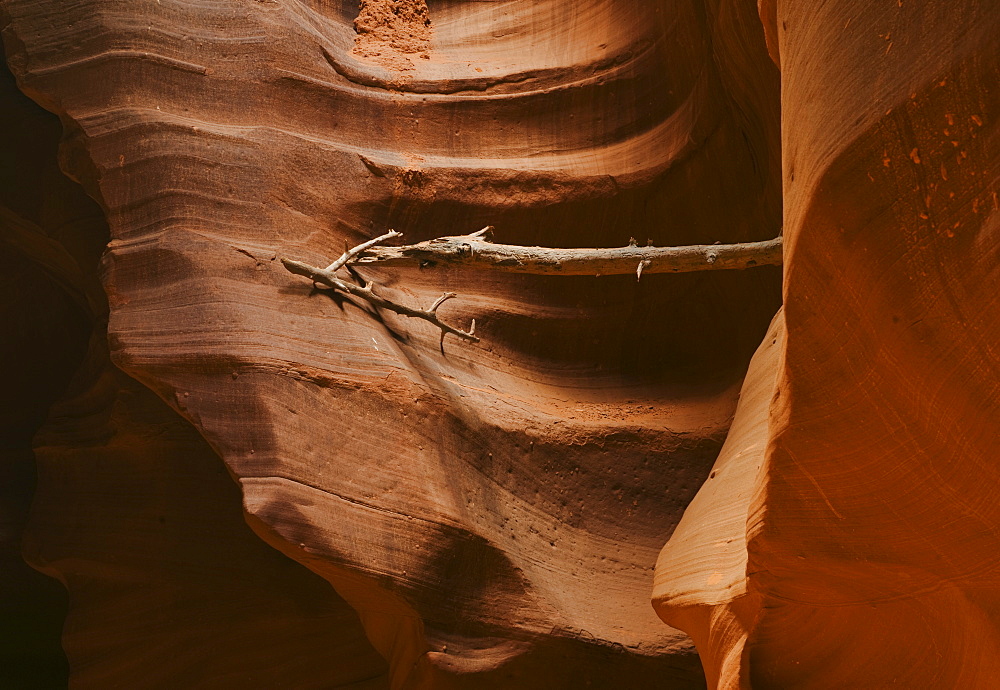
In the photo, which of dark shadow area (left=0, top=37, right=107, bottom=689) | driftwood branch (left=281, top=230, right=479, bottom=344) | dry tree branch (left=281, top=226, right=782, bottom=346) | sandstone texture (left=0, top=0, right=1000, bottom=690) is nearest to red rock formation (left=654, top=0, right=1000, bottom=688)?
sandstone texture (left=0, top=0, right=1000, bottom=690)

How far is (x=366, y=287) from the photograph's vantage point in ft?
11.4

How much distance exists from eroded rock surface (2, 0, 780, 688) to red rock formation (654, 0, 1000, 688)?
1.14m

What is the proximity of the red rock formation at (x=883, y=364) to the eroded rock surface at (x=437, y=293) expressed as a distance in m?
1.14

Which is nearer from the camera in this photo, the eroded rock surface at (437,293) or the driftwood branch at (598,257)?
the eroded rock surface at (437,293)

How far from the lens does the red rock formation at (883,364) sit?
56.7 inches

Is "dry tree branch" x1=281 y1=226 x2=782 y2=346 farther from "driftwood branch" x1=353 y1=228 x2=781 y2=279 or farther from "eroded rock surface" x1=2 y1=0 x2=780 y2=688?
"eroded rock surface" x1=2 y1=0 x2=780 y2=688

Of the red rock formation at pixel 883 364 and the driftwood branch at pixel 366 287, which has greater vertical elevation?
the driftwood branch at pixel 366 287

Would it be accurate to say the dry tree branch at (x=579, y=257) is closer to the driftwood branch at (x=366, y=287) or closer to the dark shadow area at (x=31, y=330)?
the driftwood branch at (x=366, y=287)

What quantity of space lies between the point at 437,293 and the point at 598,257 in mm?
752

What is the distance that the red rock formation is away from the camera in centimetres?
144

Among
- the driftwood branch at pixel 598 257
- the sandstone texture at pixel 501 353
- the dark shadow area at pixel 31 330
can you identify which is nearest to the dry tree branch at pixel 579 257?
the driftwood branch at pixel 598 257

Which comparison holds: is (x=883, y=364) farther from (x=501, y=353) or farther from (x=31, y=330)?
(x=31, y=330)

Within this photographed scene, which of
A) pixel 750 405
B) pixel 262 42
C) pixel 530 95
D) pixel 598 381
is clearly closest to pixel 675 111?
pixel 530 95

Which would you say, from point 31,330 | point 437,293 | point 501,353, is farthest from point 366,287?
point 31,330
